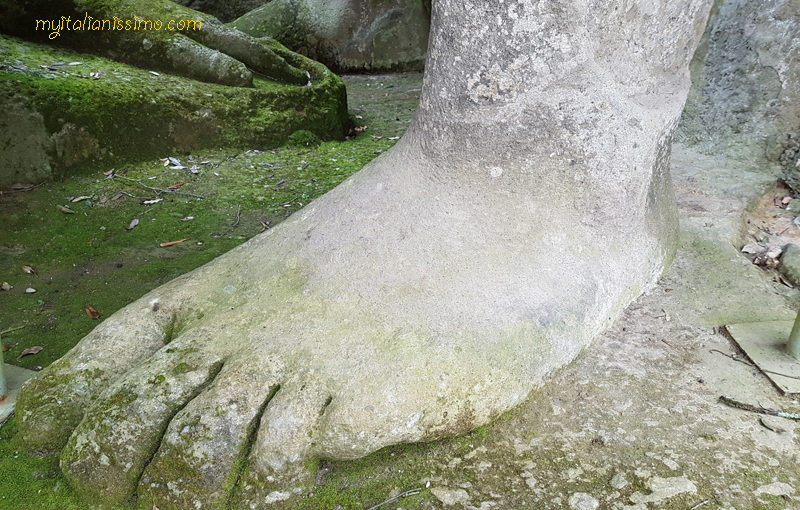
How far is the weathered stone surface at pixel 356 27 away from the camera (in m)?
7.35

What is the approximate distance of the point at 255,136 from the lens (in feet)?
14.7

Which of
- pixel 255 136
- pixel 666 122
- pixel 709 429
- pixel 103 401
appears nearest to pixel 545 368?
pixel 709 429

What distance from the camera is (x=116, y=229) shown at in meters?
3.15

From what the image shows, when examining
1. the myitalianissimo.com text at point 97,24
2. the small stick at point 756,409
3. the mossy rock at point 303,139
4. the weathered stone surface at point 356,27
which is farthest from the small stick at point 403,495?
the weathered stone surface at point 356,27

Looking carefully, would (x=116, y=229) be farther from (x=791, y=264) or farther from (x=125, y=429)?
(x=791, y=264)

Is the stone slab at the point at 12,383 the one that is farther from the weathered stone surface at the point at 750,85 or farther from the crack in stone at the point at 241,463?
the weathered stone surface at the point at 750,85

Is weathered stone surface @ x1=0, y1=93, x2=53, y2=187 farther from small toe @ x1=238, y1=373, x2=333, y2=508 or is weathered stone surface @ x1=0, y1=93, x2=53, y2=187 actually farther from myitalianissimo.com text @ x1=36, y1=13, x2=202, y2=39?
small toe @ x1=238, y1=373, x2=333, y2=508

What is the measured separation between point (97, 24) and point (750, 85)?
13.8ft

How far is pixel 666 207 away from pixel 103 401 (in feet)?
5.79

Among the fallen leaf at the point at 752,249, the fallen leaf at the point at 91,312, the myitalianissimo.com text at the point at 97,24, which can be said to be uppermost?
Result: the myitalianissimo.com text at the point at 97,24

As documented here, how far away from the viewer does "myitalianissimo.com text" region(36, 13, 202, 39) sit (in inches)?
172

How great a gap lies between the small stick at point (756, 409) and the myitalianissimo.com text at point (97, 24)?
4388mm

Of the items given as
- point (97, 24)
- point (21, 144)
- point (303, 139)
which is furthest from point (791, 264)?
point (97, 24)

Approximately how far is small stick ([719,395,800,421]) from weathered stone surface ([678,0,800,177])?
173cm
